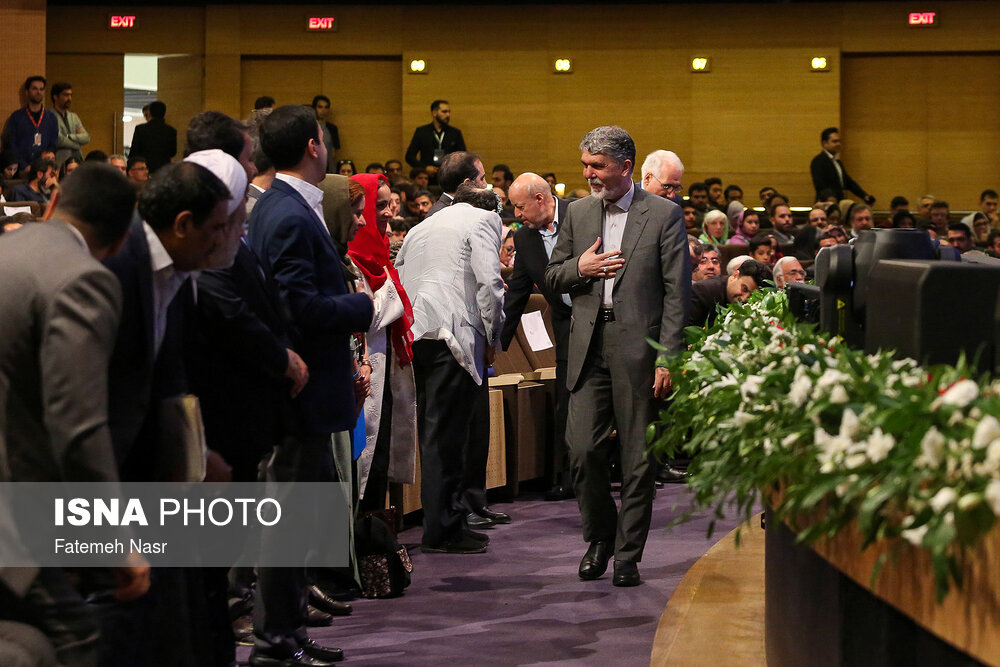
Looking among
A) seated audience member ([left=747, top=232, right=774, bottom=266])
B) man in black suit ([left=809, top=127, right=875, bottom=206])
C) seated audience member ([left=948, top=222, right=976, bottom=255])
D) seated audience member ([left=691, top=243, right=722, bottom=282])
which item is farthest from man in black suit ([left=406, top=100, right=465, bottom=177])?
seated audience member ([left=691, top=243, right=722, bottom=282])

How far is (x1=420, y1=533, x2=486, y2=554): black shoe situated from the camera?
5.16 meters

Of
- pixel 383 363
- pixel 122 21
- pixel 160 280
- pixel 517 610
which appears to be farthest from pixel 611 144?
pixel 122 21

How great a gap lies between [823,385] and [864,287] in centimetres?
78

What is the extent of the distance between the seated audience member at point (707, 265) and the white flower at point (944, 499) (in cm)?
547

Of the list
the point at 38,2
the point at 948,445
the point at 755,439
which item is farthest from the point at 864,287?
the point at 38,2

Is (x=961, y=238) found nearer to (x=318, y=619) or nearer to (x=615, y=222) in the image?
(x=615, y=222)

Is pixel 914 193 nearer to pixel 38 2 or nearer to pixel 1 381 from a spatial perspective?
pixel 38 2

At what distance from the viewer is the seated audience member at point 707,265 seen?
7.16 m

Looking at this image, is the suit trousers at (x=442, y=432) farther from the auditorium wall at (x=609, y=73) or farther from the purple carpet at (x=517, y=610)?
the auditorium wall at (x=609, y=73)

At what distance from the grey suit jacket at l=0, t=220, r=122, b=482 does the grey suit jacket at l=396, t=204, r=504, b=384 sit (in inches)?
126

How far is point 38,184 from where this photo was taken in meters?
9.82

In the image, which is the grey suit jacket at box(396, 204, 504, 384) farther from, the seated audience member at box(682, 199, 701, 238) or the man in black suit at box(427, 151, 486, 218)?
the seated audience member at box(682, 199, 701, 238)

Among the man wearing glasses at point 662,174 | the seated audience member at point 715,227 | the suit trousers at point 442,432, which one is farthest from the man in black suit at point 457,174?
the seated audience member at point 715,227

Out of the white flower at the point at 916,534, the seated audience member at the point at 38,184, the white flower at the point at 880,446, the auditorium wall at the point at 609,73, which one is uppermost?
the auditorium wall at the point at 609,73
